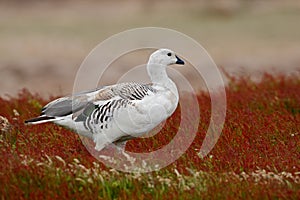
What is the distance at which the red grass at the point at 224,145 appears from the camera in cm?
727

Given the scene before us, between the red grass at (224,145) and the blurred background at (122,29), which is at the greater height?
the red grass at (224,145)

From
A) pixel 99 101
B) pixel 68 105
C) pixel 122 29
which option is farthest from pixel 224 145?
pixel 122 29

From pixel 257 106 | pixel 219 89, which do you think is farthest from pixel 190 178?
pixel 219 89

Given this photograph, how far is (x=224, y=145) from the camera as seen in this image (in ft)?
28.8

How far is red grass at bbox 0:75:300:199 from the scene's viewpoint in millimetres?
7266

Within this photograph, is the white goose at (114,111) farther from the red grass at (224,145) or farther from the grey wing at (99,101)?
the red grass at (224,145)

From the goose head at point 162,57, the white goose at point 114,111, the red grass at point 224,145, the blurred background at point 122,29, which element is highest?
the goose head at point 162,57

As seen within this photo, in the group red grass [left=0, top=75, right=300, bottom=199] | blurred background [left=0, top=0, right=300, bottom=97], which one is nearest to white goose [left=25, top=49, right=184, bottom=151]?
red grass [left=0, top=75, right=300, bottom=199]

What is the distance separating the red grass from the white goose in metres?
0.29

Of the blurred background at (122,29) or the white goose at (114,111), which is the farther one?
the blurred background at (122,29)

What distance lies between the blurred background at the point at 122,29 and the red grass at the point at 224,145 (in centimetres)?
932

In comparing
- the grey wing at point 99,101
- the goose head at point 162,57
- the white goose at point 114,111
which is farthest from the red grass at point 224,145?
the goose head at point 162,57

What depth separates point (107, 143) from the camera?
8.61 m

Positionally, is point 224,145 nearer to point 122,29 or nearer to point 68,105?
point 68,105
